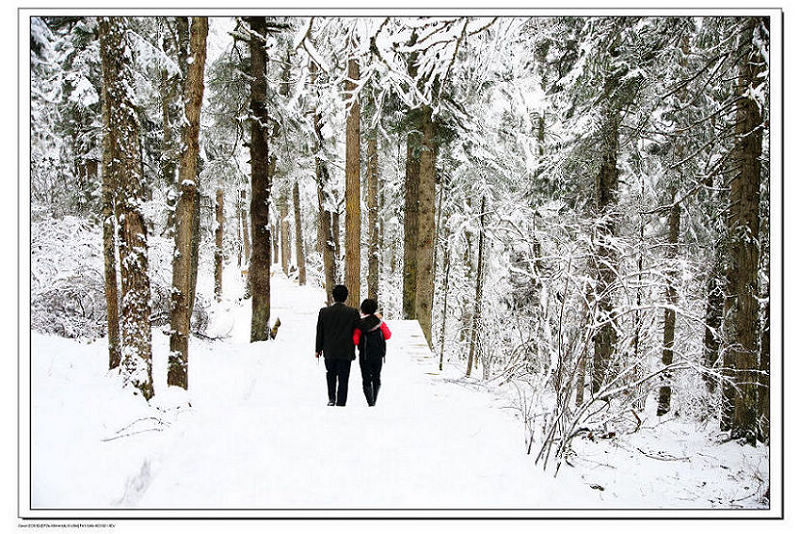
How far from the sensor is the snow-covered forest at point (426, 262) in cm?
523

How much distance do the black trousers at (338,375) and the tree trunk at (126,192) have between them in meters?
3.26

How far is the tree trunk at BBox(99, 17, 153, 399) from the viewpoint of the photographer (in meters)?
7.17

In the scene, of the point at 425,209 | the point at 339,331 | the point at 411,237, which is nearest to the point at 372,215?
the point at 411,237

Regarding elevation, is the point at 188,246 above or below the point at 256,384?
above

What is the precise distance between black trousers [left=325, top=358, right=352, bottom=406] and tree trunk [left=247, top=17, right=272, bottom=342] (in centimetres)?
471

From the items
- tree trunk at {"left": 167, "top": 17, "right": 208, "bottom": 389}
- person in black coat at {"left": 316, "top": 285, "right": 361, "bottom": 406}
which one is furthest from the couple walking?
tree trunk at {"left": 167, "top": 17, "right": 208, "bottom": 389}

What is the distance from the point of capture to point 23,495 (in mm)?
4594

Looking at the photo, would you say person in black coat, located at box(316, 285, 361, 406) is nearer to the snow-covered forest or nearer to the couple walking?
the couple walking

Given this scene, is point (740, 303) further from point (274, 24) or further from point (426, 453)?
point (274, 24)

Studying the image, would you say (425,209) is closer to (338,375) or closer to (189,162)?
(189,162)

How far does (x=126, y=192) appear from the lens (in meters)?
7.23

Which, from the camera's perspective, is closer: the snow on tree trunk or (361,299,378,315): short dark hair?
(361,299,378,315): short dark hair
